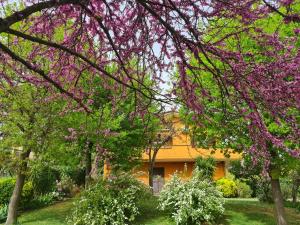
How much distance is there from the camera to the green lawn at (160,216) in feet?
52.2

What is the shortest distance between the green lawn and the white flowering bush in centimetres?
56

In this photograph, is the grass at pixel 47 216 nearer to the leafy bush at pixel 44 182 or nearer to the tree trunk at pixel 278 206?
the leafy bush at pixel 44 182

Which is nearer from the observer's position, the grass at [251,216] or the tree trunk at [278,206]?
the tree trunk at [278,206]

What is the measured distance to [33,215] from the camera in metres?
18.6

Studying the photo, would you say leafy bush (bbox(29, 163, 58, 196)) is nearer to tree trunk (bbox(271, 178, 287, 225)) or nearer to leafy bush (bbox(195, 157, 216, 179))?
leafy bush (bbox(195, 157, 216, 179))

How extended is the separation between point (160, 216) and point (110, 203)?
2.64 m

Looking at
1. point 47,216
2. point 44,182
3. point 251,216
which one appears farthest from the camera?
point 44,182

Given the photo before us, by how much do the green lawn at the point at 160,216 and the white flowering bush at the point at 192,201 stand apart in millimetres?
555

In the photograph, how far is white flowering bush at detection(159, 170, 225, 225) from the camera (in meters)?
15.0

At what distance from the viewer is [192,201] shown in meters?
15.4

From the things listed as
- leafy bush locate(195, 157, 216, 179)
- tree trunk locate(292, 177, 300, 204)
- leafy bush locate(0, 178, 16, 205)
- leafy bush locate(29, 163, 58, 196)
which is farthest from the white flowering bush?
leafy bush locate(195, 157, 216, 179)

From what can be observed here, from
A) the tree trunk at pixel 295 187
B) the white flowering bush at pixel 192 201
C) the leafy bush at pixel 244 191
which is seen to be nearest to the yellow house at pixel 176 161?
the leafy bush at pixel 244 191

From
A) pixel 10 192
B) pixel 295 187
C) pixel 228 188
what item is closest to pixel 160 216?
pixel 10 192

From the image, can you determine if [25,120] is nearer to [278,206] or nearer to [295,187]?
[278,206]
